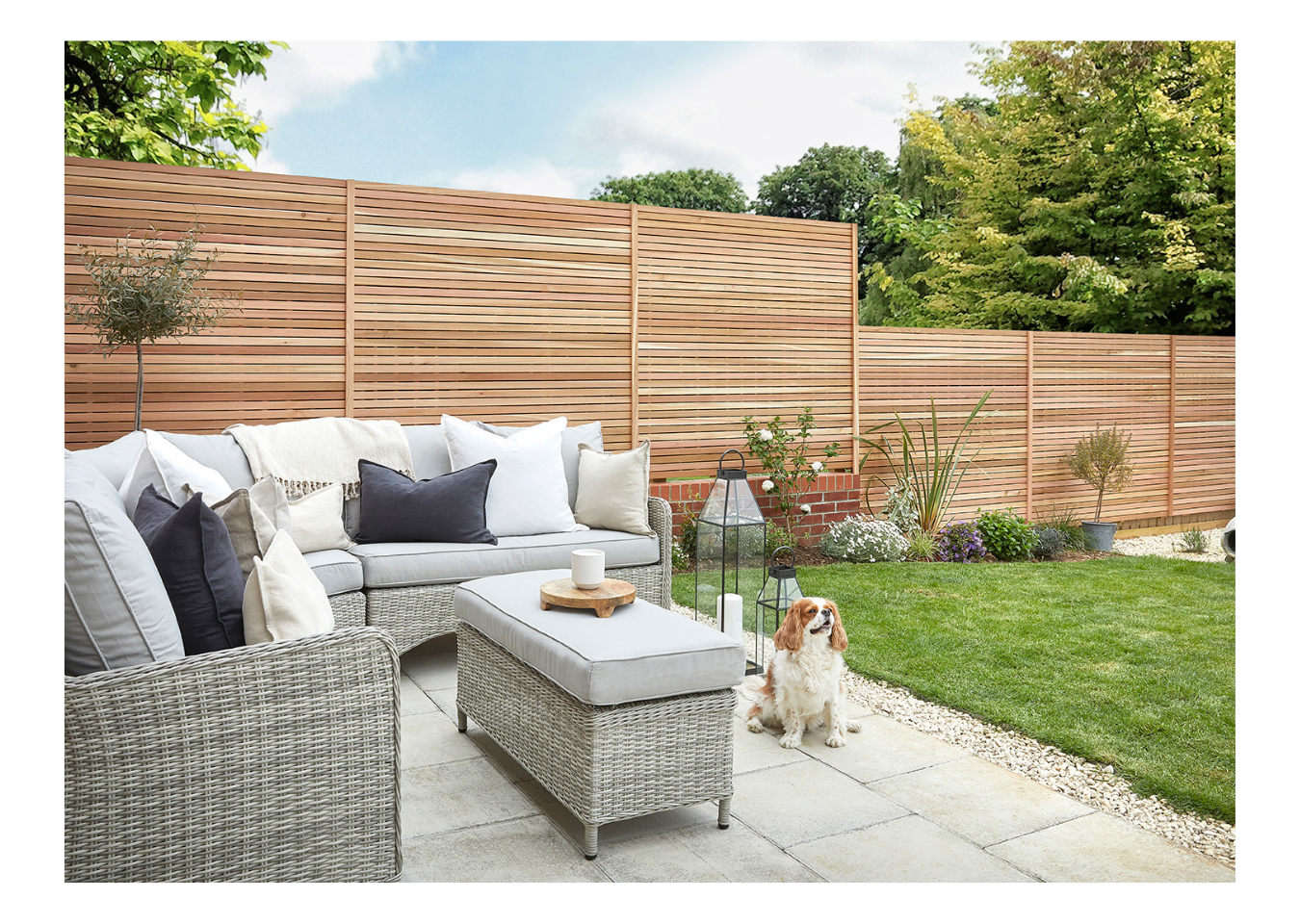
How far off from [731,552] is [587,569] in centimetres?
120

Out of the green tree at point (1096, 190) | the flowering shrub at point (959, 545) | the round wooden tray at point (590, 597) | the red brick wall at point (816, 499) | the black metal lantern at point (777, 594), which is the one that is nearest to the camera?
the round wooden tray at point (590, 597)

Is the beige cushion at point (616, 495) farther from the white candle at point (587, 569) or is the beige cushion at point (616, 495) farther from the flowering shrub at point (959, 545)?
the flowering shrub at point (959, 545)

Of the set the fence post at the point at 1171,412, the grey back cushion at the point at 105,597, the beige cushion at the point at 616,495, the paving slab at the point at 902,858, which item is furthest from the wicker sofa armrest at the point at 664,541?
the fence post at the point at 1171,412

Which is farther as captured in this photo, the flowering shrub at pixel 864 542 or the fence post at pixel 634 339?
the flowering shrub at pixel 864 542

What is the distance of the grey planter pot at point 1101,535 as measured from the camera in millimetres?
7004

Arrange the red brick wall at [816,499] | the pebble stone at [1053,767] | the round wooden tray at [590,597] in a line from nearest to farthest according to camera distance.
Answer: the pebble stone at [1053,767] → the round wooden tray at [590,597] → the red brick wall at [816,499]

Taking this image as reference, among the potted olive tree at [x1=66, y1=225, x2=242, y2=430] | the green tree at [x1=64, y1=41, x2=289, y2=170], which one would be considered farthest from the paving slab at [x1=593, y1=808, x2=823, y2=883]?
the green tree at [x1=64, y1=41, x2=289, y2=170]

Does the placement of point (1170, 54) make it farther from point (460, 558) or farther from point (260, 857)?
point (260, 857)

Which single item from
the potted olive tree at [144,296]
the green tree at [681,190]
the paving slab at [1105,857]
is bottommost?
the paving slab at [1105,857]

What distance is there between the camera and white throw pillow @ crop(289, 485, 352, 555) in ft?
11.7

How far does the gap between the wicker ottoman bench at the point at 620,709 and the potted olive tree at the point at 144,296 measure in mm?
2601

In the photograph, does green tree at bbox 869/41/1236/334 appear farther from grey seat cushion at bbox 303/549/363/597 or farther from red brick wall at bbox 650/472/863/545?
grey seat cushion at bbox 303/549/363/597

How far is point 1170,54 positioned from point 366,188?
8.84 metres

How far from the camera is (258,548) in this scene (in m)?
2.06
